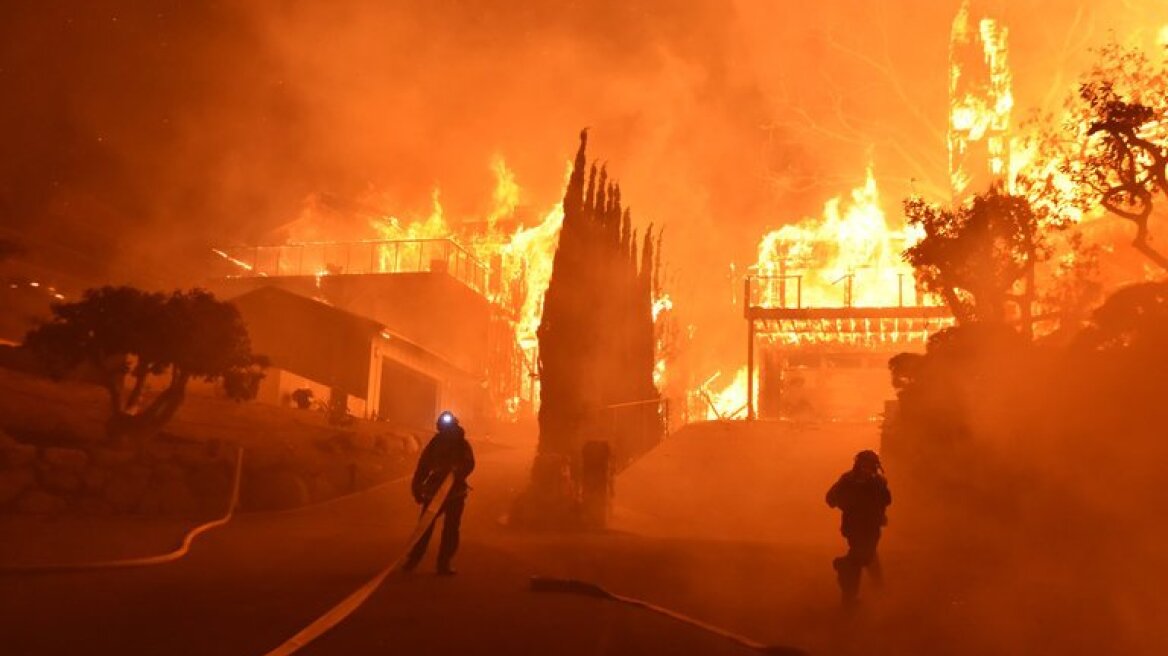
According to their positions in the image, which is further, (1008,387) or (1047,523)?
(1008,387)

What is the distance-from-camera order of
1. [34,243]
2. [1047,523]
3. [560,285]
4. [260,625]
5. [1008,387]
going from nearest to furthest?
[260,625]
[1047,523]
[1008,387]
[560,285]
[34,243]

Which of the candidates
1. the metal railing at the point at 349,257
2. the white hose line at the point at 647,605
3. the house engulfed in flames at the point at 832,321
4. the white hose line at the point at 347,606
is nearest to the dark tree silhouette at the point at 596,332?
the house engulfed in flames at the point at 832,321

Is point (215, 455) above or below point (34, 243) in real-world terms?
below

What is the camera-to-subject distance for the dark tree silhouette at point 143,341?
714 inches

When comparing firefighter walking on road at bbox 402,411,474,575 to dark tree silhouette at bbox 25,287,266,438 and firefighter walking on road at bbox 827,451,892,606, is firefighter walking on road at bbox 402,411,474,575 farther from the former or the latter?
dark tree silhouette at bbox 25,287,266,438

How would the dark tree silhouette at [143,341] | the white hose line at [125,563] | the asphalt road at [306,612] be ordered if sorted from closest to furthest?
the asphalt road at [306,612] < the white hose line at [125,563] < the dark tree silhouette at [143,341]

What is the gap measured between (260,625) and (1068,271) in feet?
77.5

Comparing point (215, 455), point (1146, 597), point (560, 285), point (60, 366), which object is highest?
point (560, 285)

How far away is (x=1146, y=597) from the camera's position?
11312 mm

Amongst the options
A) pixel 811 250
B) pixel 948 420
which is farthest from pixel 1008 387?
pixel 811 250

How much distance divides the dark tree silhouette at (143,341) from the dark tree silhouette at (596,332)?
258 inches

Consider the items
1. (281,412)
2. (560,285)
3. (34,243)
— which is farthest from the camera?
(34,243)

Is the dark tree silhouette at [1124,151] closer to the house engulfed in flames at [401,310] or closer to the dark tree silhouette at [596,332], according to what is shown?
the dark tree silhouette at [596,332]

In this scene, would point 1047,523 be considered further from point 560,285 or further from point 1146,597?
point 560,285
